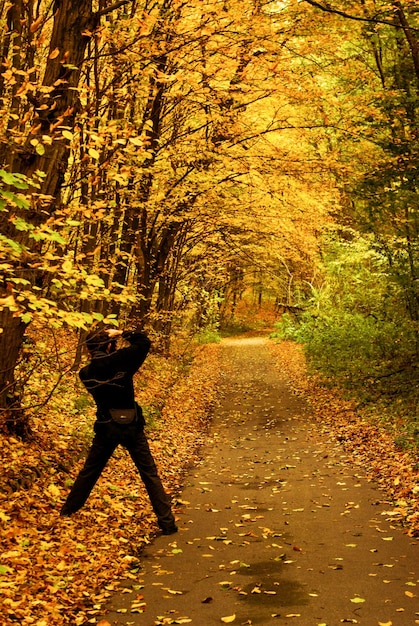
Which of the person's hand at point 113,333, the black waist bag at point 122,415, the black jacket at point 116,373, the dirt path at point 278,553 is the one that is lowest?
the dirt path at point 278,553

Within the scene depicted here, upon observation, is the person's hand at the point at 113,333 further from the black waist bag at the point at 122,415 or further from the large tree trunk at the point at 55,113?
the large tree trunk at the point at 55,113

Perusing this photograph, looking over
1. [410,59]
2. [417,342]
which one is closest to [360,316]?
[417,342]

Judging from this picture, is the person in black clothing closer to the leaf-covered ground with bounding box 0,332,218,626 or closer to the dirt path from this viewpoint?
the leaf-covered ground with bounding box 0,332,218,626

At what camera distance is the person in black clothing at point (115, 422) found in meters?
7.21

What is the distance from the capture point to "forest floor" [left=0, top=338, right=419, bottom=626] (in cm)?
520

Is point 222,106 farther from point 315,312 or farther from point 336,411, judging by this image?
point 315,312

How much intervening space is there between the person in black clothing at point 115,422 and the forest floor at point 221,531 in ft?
1.05

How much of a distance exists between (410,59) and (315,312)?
14606mm

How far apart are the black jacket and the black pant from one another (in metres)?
0.22

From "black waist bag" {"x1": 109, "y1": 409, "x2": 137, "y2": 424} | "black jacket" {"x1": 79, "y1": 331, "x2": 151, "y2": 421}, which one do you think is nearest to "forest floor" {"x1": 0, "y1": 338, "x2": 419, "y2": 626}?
"black waist bag" {"x1": 109, "y1": 409, "x2": 137, "y2": 424}

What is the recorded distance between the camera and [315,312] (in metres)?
27.6

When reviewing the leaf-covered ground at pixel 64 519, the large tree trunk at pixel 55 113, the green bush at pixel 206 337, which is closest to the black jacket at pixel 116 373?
the large tree trunk at pixel 55 113

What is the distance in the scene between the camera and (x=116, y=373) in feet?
23.9

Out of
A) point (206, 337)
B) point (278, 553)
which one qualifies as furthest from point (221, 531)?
point (206, 337)
